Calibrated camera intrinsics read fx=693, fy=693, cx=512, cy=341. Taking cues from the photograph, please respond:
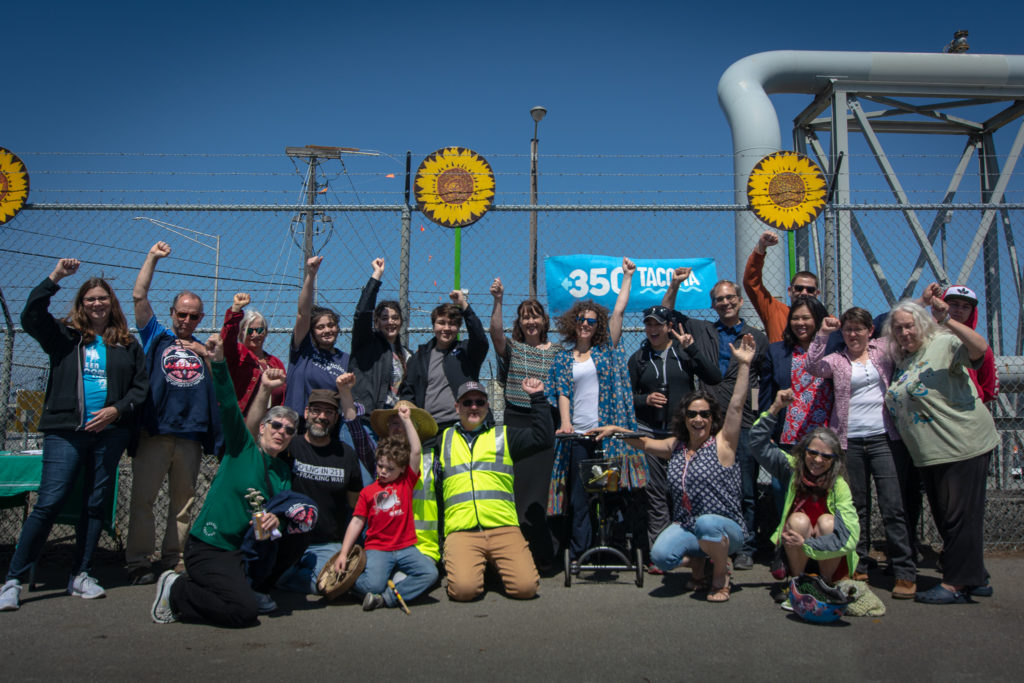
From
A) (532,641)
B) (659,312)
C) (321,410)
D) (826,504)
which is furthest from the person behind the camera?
(659,312)

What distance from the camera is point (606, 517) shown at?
4.65 m

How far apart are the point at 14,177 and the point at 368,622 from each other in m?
4.86

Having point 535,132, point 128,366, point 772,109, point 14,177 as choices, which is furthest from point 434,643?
point 535,132

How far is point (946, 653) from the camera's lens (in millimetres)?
3229

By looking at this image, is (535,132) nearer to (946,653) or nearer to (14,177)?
(14,177)

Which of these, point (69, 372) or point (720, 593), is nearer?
point (720, 593)

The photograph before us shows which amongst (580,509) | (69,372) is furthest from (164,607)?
(580,509)

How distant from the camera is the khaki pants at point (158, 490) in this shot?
454 centimetres

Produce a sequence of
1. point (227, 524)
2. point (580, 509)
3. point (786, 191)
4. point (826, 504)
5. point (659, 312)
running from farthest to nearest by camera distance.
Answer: point (786, 191), point (659, 312), point (580, 509), point (826, 504), point (227, 524)

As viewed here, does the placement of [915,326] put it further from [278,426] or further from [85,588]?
[85,588]

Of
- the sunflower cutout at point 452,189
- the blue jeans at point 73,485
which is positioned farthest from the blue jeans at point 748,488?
the blue jeans at point 73,485

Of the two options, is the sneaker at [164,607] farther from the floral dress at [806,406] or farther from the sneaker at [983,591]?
the sneaker at [983,591]

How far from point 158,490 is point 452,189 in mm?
3039

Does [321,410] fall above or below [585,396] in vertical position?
below
